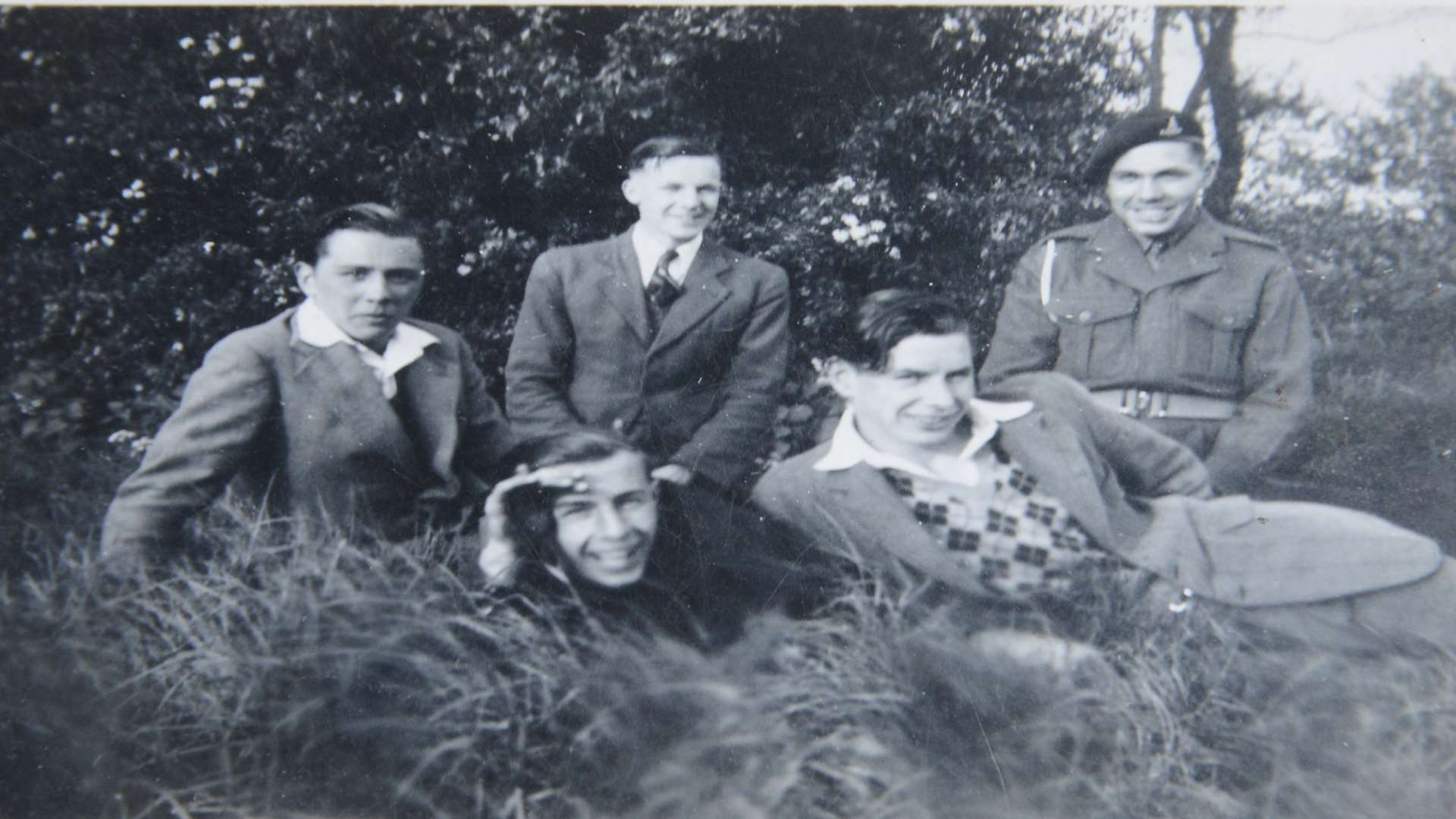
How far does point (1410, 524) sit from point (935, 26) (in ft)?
6.16

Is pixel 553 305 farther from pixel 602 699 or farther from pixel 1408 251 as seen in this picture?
pixel 1408 251

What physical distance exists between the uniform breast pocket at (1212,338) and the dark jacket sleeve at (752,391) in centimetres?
114

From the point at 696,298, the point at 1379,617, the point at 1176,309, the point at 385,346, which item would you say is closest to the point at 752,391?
the point at 696,298

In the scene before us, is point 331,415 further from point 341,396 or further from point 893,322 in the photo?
point 893,322

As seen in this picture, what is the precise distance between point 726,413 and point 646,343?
30cm

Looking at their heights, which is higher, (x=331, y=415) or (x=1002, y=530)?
(x=331, y=415)

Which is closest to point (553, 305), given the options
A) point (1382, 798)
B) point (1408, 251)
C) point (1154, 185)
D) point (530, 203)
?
point (530, 203)

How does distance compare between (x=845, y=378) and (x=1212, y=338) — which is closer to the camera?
(x=845, y=378)

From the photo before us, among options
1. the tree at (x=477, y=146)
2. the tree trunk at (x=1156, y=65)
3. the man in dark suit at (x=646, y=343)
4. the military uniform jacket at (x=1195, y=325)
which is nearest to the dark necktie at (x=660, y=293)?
the man in dark suit at (x=646, y=343)

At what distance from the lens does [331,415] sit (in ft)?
7.56

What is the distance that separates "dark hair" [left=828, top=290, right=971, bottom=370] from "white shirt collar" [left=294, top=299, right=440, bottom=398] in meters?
1.09

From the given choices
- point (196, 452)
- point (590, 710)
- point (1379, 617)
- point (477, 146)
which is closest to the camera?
point (590, 710)

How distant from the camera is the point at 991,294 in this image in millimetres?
3004

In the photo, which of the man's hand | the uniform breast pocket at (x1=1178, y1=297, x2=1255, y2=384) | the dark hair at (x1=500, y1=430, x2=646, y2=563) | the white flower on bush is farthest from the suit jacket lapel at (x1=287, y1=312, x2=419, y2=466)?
the uniform breast pocket at (x1=1178, y1=297, x2=1255, y2=384)
